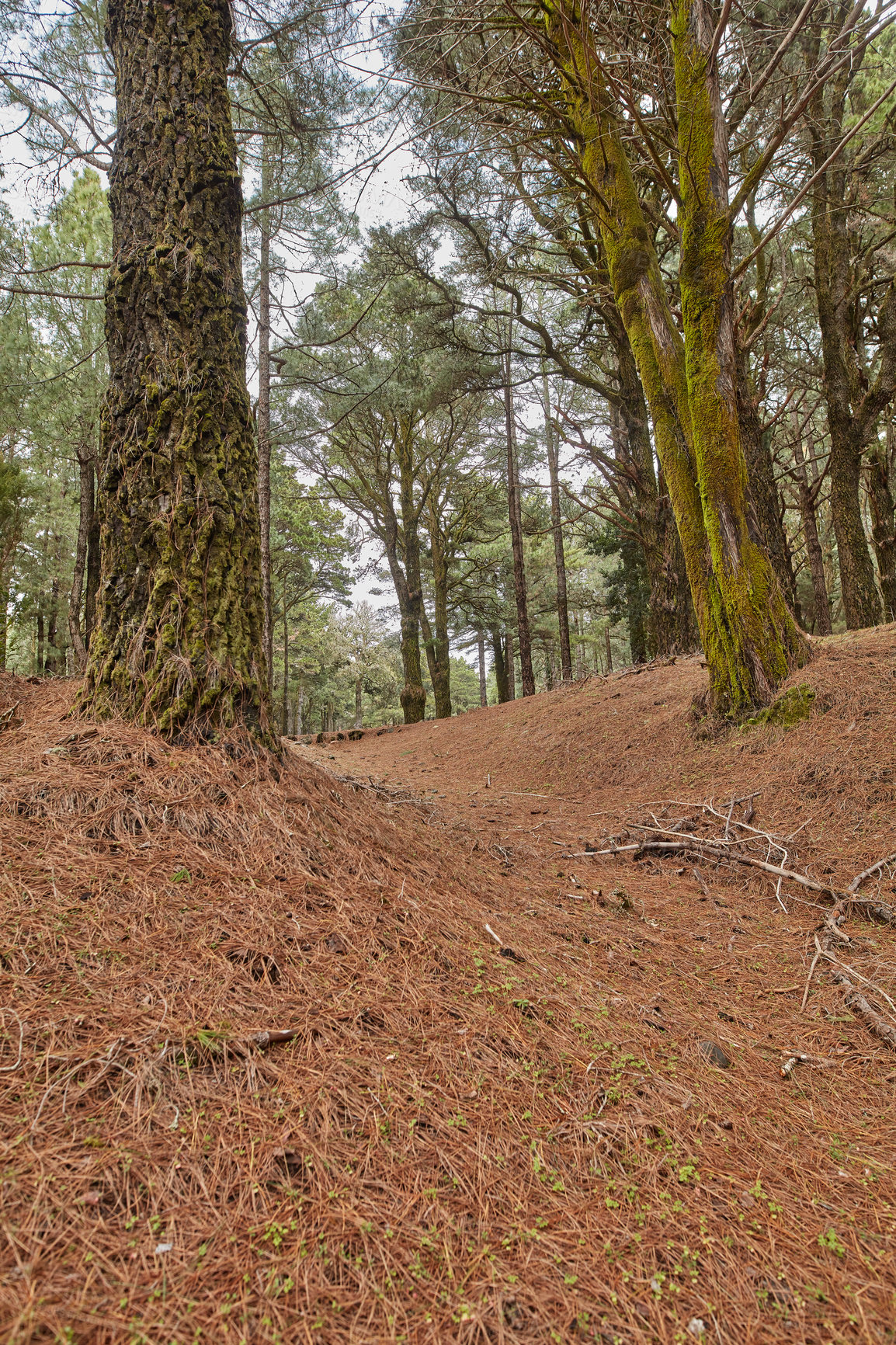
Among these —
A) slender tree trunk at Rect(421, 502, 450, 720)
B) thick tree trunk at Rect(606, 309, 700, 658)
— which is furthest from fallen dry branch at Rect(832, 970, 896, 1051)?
slender tree trunk at Rect(421, 502, 450, 720)

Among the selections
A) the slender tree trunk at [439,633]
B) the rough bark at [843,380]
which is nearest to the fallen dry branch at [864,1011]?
the rough bark at [843,380]

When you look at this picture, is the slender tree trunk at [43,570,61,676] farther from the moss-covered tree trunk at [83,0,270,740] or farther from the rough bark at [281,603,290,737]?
the moss-covered tree trunk at [83,0,270,740]

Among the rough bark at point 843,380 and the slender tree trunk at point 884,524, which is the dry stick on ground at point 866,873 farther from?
the slender tree trunk at point 884,524

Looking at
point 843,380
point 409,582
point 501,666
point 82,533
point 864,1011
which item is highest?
point 843,380

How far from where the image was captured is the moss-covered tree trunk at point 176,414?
8.98 feet

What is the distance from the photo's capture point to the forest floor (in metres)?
1.01

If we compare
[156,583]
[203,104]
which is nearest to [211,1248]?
[156,583]

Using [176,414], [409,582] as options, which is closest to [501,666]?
[409,582]

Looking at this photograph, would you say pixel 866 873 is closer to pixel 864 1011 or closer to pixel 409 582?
pixel 864 1011

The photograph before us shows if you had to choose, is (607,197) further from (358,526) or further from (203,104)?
(358,526)

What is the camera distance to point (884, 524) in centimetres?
1004

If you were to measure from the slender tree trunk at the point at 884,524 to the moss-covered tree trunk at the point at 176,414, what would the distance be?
10.4 meters

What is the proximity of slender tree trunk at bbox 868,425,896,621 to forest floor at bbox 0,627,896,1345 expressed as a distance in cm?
883

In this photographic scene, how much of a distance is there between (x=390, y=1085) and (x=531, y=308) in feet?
64.9
